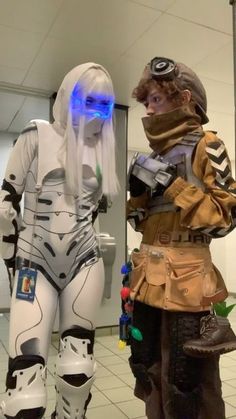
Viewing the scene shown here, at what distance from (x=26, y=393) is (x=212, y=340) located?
2.14 feet

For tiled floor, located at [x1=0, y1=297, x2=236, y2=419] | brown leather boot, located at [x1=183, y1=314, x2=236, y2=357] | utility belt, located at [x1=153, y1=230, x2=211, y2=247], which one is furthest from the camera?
tiled floor, located at [x1=0, y1=297, x2=236, y2=419]

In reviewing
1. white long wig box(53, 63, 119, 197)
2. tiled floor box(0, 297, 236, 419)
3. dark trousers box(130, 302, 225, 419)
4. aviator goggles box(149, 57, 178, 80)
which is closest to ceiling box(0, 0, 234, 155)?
white long wig box(53, 63, 119, 197)

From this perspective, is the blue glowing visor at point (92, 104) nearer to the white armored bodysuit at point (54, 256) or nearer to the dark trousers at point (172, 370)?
the white armored bodysuit at point (54, 256)

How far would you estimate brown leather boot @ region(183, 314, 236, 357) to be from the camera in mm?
1194

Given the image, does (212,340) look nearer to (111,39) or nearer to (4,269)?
(111,39)

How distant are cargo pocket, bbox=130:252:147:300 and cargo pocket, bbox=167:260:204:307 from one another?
0.44 ft

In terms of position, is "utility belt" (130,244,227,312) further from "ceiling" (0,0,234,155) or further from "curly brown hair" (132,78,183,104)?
"ceiling" (0,0,234,155)

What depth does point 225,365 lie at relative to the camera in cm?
304

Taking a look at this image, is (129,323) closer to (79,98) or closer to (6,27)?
(79,98)

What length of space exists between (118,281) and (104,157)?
8.34 ft

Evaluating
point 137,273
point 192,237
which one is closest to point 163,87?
point 192,237

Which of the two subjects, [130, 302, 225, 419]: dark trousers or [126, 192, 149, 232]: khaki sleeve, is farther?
[126, 192, 149, 232]: khaki sleeve

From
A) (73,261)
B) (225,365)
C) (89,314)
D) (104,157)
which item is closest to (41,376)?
(89,314)

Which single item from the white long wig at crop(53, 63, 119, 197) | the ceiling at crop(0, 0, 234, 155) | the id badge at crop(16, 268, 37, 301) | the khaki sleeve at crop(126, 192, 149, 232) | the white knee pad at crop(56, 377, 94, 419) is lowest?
the white knee pad at crop(56, 377, 94, 419)
